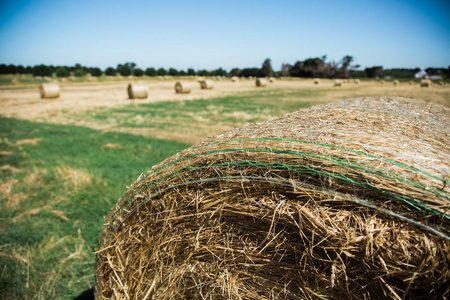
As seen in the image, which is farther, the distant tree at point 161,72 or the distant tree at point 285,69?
the distant tree at point 285,69

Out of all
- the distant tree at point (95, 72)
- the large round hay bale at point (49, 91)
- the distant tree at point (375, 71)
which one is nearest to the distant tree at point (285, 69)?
the distant tree at point (375, 71)

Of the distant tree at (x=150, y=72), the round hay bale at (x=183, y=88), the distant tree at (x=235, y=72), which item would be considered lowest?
the distant tree at (x=235, y=72)

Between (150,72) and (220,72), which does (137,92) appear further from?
(220,72)

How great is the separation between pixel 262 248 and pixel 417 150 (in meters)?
1.26

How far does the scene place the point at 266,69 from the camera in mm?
109688

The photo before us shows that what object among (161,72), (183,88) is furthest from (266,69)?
(183,88)

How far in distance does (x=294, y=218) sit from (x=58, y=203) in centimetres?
503

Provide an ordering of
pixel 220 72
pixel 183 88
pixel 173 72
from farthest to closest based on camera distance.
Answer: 1. pixel 220 72
2. pixel 173 72
3. pixel 183 88

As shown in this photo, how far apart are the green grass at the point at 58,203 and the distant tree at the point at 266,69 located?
105 meters

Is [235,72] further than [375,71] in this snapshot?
Yes

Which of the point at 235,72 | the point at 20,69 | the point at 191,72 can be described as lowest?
the point at 235,72

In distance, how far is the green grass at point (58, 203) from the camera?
144 inches

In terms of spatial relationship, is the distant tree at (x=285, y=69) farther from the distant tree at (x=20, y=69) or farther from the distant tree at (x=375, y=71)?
the distant tree at (x=20, y=69)

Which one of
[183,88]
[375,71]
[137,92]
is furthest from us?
[375,71]
